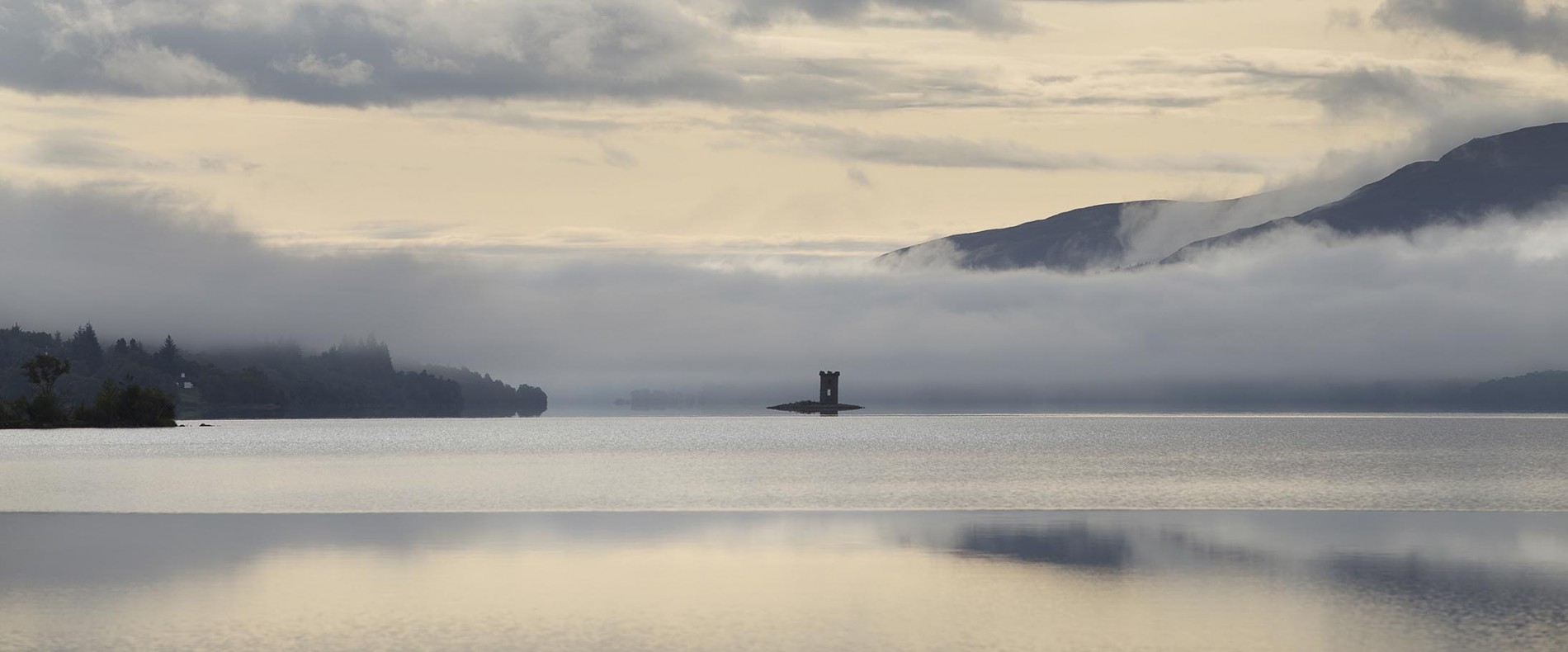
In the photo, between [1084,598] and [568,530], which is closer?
[1084,598]

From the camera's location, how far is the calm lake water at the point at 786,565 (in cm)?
3422

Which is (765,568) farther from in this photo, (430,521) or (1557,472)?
(1557,472)

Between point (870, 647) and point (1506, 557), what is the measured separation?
25.6 meters

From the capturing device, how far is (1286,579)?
1682 inches

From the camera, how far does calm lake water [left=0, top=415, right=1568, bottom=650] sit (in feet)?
112

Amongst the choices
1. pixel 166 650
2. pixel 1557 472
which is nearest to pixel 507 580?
pixel 166 650

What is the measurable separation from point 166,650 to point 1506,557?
125 feet

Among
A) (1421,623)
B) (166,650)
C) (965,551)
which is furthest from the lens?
(965,551)

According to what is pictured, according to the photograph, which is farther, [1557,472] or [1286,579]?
[1557,472]

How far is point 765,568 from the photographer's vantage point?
46.0 m

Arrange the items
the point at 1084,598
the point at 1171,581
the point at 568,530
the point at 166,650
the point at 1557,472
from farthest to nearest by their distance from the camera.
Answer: the point at 1557,472
the point at 568,530
the point at 1171,581
the point at 1084,598
the point at 166,650

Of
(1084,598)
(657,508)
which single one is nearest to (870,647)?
(1084,598)

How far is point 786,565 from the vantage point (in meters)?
47.0

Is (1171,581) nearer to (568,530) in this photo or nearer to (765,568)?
(765,568)
